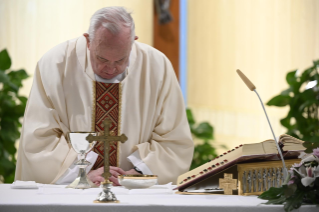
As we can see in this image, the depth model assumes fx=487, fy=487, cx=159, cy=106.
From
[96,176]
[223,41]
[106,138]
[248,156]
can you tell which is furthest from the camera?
[223,41]

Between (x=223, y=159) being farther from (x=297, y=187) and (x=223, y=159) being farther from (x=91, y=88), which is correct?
(x=91, y=88)

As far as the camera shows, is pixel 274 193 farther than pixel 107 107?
No

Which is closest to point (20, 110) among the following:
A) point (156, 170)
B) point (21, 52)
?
point (21, 52)

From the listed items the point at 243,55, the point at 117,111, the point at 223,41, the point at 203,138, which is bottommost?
the point at 203,138

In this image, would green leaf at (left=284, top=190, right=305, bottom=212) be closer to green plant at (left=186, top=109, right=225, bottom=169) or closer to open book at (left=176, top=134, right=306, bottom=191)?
open book at (left=176, top=134, right=306, bottom=191)

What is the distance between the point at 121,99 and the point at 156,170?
557 millimetres

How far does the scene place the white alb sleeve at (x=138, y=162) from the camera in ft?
9.77

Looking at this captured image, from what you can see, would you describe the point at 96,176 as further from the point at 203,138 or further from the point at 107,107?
the point at 203,138

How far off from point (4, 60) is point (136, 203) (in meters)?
3.86

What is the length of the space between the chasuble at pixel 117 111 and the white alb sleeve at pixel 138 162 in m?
0.03

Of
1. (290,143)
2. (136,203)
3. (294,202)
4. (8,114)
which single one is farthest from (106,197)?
(8,114)

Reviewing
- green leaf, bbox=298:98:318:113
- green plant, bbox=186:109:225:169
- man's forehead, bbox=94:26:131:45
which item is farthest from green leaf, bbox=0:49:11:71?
green leaf, bbox=298:98:318:113

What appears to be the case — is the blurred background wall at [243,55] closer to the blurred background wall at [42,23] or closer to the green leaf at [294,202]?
the blurred background wall at [42,23]

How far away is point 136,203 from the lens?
184cm
